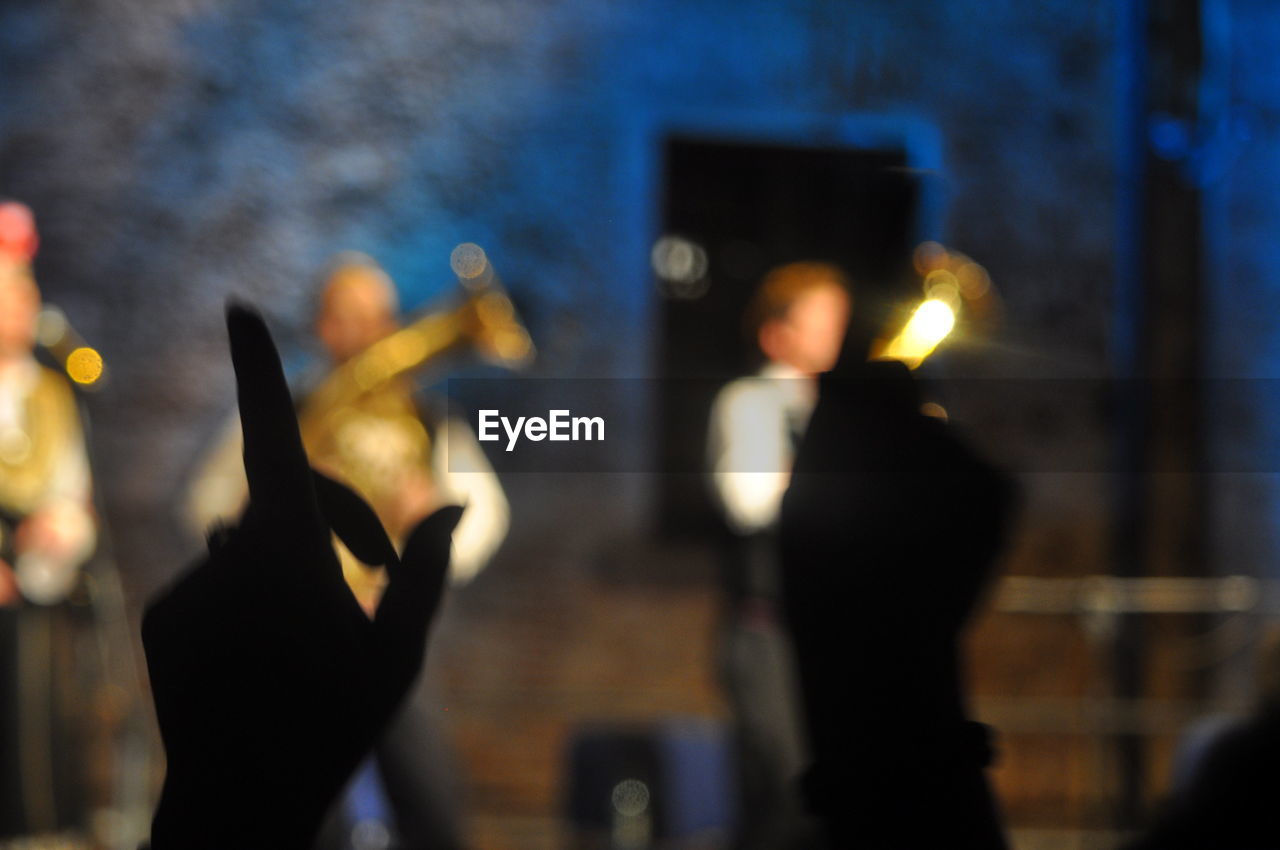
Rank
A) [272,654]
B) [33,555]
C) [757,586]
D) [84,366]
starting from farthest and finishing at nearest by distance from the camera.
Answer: [84,366] → [33,555] → [757,586] → [272,654]

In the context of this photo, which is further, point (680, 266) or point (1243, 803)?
point (680, 266)

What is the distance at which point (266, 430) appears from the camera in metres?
0.60

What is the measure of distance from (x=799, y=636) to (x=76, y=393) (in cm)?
400

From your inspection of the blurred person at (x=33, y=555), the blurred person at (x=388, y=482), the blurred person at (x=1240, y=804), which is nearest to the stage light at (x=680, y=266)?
the blurred person at (x=388, y=482)

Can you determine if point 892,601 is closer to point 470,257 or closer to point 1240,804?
point 1240,804

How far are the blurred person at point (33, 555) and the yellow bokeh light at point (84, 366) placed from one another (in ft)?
0.95

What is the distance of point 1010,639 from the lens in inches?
230

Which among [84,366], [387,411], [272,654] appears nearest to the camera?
[272,654]

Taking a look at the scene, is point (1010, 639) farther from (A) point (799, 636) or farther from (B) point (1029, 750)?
(A) point (799, 636)

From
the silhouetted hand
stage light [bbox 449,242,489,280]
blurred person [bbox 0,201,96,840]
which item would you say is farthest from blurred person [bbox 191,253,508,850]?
the silhouetted hand

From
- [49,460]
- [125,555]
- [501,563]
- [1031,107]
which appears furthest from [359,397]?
[1031,107]

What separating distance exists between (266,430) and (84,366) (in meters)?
4.50

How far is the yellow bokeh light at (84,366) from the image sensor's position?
4452mm

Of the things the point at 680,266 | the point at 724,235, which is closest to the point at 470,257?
the point at 680,266
